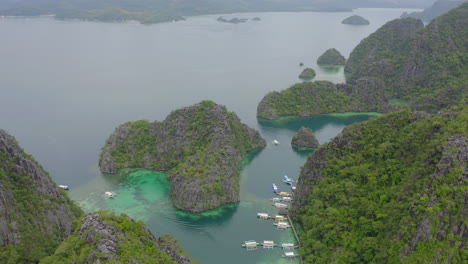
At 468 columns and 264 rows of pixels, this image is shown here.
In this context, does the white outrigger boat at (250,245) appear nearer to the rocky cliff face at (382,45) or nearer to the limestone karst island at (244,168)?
the limestone karst island at (244,168)

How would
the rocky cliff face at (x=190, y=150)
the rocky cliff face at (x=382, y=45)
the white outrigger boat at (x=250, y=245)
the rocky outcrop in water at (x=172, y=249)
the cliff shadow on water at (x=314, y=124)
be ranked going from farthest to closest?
the rocky cliff face at (x=382, y=45), the cliff shadow on water at (x=314, y=124), the rocky cliff face at (x=190, y=150), the white outrigger boat at (x=250, y=245), the rocky outcrop in water at (x=172, y=249)

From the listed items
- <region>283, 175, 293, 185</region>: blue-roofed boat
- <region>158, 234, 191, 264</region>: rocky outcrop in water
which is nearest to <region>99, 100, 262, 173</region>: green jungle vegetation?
<region>283, 175, 293, 185</region>: blue-roofed boat

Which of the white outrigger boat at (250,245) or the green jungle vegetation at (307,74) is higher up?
the green jungle vegetation at (307,74)

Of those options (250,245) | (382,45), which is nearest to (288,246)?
(250,245)

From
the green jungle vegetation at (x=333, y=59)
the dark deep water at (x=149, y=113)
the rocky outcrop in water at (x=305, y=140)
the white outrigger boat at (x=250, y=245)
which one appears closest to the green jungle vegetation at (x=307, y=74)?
the dark deep water at (x=149, y=113)

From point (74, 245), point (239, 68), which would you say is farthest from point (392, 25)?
point (74, 245)

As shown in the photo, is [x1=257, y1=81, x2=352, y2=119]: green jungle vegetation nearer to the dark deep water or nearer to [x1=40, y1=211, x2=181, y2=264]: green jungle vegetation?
the dark deep water

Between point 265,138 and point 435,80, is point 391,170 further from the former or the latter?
point 435,80
